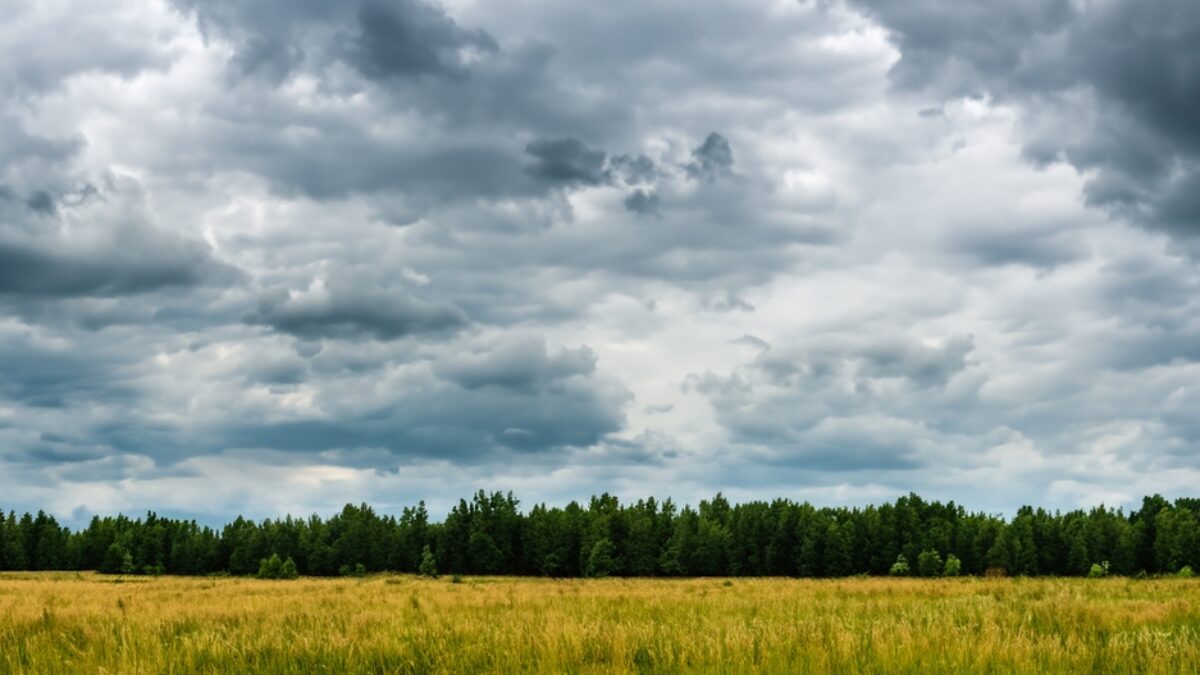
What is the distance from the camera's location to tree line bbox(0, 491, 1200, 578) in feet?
302

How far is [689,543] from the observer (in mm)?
100438

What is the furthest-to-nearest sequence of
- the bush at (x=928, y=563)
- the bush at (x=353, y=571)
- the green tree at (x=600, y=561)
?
the green tree at (x=600, y=561), the bush at (x=353, y=571), the bush at (x=928, y=563)

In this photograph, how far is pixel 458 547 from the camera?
324 feet

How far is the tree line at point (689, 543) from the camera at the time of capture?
92.0 metres

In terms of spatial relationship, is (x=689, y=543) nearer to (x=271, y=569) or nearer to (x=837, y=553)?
(x=837, y=553)

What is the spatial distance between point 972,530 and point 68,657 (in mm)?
98249

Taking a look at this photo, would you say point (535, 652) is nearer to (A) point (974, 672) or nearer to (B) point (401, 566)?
(A) point (974, 672)

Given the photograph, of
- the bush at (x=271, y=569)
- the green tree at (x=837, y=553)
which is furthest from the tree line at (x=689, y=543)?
the bush at (x=271, y=569)

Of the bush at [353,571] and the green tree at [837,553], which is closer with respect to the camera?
the bush at [353,571]

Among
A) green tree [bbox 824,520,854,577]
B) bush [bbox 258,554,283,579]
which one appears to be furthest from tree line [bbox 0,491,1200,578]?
bush [bbox 258,554,283,579]

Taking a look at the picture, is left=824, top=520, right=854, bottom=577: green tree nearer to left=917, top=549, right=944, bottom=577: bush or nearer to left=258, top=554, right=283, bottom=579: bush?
left=917, top=549, right=944, bottom=577: bush

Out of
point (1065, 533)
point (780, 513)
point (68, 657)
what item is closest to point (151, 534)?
point (780, 513)

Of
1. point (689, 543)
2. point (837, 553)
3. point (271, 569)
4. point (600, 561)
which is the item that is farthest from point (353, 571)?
point (837, 553)

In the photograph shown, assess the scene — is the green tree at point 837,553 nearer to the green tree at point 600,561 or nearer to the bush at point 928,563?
the bush at point 928,563
